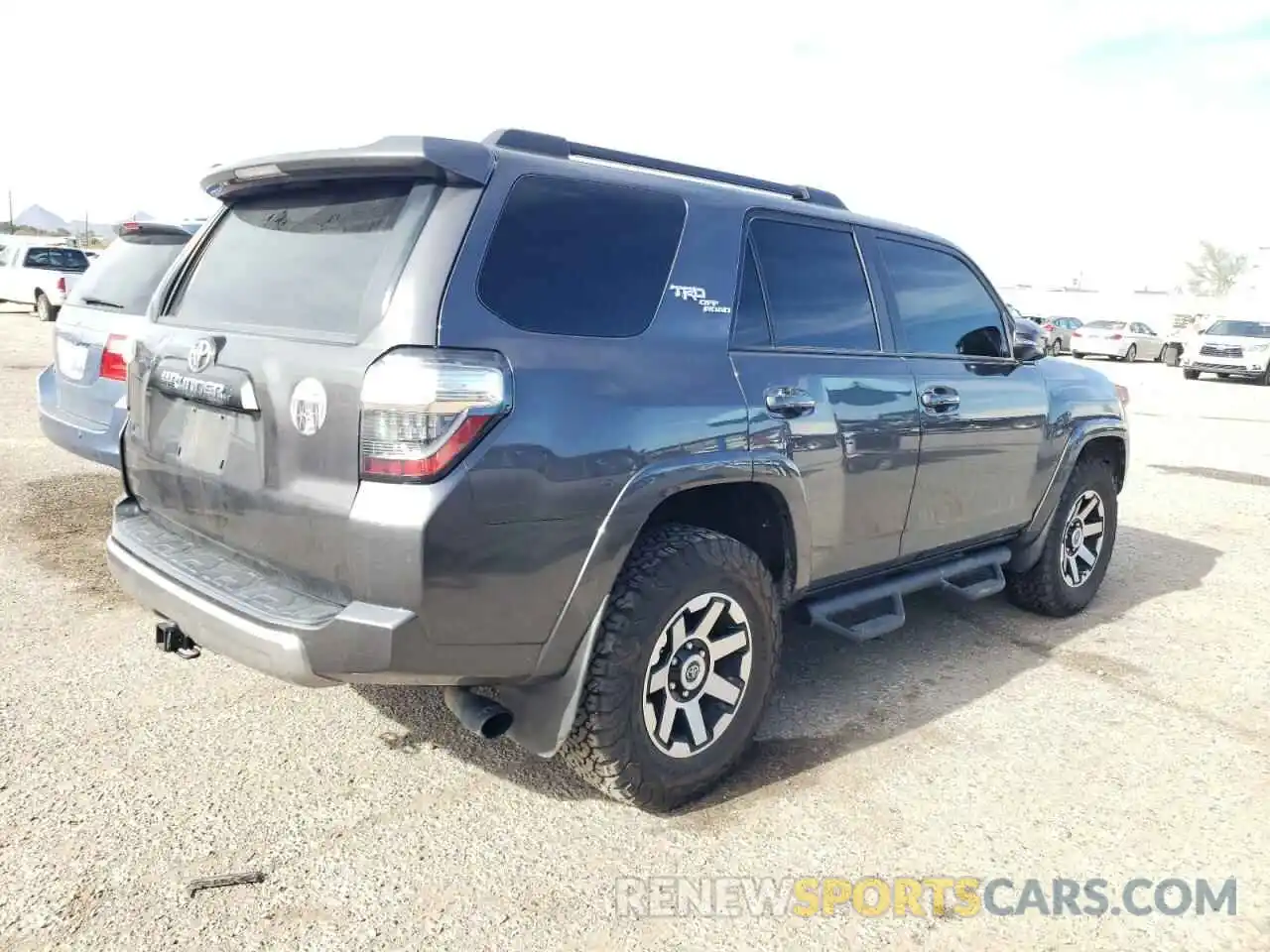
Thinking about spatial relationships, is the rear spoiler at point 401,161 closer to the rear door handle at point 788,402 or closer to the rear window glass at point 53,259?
the rear door handle at point 788,402

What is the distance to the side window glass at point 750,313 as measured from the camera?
10.3 feet

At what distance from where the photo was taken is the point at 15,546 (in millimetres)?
5082

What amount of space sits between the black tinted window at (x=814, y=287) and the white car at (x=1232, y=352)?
22452mm

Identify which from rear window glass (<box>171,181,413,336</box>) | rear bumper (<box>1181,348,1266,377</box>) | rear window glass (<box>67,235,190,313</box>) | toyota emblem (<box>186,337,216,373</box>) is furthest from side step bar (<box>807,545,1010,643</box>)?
rear bumper (<box>1181,348,1266,377</box>)

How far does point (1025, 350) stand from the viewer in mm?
4480

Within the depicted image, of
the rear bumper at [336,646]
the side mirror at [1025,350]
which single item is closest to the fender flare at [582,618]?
the rear bumper at [336,646]

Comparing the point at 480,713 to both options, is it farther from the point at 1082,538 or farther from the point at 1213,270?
the point at 1213,270

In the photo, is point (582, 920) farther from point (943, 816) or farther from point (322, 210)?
point (322, 210)

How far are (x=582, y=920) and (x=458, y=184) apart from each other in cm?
193

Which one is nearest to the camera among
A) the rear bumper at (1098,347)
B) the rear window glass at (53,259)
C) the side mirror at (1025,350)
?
the side mirror at (1025,350)

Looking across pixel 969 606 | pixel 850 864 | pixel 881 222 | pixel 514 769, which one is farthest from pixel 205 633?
pixel 969 606

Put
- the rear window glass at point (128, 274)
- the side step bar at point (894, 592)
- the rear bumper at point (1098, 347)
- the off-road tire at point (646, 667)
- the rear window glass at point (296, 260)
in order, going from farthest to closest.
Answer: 1. the rear bumper at point (1098, 347)
2. the rear window glass at point (128, 274)
3. the side step bar at point (894, 592)
4. the off-road tire at point (646, 667)
5. the rear window glass at point (296, 260)

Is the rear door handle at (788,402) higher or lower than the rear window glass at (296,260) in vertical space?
lower

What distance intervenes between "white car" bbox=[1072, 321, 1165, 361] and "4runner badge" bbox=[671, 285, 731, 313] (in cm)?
3049
